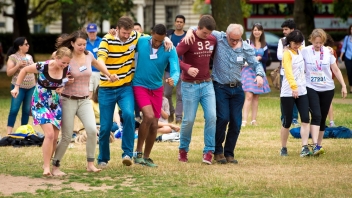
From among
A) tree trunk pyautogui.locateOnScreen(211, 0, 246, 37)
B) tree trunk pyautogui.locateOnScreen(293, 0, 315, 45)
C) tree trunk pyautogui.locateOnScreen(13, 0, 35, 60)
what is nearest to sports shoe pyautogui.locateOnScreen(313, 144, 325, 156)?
tree trunk pyautogui.locateOnScreen(211, 0, 246, 37)

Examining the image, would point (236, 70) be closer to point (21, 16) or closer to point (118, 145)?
point (118, 145)

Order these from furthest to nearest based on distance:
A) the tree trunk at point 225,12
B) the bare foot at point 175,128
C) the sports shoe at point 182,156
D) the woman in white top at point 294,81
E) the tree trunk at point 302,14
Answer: the tree trunk at point 302,14, the tree trunk at point 225,12, the bare foot at point 175,128, the woman in white top at point 294,81, the sports shoe at point 182,156

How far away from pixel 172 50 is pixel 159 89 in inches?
21.3

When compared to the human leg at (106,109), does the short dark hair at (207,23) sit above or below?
above

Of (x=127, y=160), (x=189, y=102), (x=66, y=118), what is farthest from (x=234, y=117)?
(x=66, y=118)

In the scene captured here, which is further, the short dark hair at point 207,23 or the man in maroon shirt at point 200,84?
the man in maroon shirt at point 200,84

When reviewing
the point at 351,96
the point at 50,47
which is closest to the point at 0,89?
the point at 351,96

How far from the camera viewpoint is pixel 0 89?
2966cm

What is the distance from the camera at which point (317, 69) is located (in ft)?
40.4

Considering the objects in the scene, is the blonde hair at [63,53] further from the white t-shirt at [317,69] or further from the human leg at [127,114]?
the white t-shirt at [317,69]

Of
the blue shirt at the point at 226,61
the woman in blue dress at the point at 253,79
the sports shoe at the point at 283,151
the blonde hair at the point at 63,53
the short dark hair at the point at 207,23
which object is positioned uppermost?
the short dark hair at the point at 207,23

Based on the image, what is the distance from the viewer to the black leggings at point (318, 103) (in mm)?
12266

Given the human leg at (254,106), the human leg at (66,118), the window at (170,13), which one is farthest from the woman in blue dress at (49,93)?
the window at (170,13)

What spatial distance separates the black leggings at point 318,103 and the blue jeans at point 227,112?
1255mm
